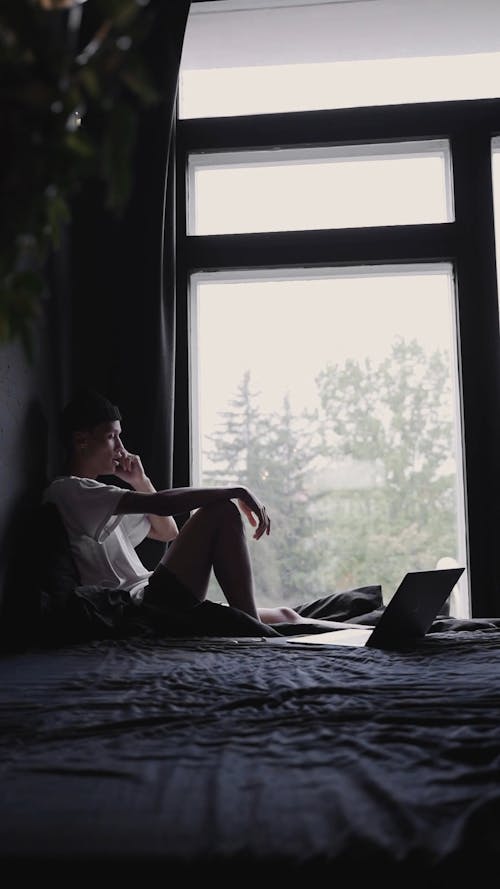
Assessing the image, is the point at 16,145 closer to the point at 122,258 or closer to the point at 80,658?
the point at 80,658

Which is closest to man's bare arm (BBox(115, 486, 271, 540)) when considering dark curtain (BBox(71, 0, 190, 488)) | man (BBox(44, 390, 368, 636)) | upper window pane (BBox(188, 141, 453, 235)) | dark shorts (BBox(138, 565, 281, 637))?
man (BBox(44, 390, 368, 636))

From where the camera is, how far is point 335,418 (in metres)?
3.30

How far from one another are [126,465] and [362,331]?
1.06 metres

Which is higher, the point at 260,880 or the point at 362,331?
the point at 362,331

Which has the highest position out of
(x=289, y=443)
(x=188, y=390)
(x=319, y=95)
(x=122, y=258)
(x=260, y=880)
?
(x=319, y=95)

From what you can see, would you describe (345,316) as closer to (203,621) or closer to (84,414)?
(84,414)

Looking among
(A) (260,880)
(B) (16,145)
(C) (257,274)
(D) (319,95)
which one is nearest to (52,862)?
(A) (260,880)

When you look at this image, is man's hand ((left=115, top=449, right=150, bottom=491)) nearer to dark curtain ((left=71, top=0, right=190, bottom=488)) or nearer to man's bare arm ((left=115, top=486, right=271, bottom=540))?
dark curtain ((left=71, top=0, right=190, bottom=488))

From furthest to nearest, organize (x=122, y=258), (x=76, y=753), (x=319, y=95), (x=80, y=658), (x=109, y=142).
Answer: (x=319, y=95)
(x=122, y=258)
(x=80, y=658)
(x=76, y=753)
(x=109, y=142)

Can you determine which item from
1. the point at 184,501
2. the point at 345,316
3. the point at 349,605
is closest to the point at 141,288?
the point at 345,316

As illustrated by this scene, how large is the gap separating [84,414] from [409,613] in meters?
1.21

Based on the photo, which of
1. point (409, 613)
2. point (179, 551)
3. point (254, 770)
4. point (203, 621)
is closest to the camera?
point (254, 770)

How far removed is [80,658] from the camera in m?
1.83

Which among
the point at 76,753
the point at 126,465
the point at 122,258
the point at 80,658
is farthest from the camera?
the point at 122,258
